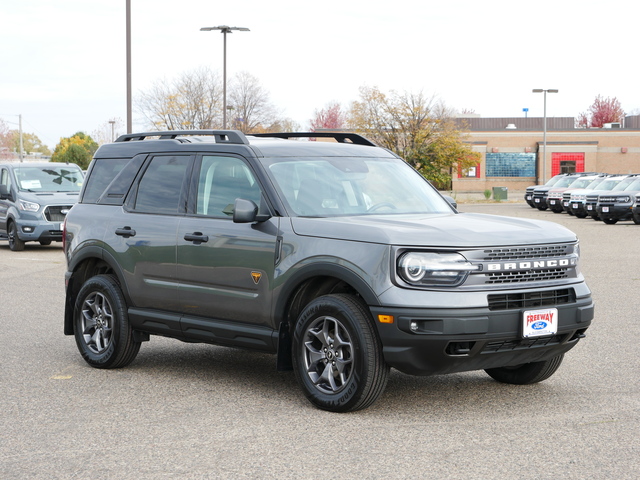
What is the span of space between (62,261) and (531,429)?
1502 cm

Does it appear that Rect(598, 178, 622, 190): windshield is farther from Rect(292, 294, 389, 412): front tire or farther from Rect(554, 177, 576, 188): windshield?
Rect(292, 294, 389, 412): front tire

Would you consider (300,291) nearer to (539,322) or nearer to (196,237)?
(196,237)

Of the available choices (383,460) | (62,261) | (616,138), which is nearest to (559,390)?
(383,460)

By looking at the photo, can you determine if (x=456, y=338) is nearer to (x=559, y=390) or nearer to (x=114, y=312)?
(x=559, y=390)

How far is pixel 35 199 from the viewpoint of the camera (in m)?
22.1

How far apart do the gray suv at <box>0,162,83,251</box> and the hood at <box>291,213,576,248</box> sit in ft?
52.6

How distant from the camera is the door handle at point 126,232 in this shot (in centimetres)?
802

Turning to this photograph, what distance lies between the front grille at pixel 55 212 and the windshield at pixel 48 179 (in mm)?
834

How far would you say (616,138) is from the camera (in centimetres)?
8075

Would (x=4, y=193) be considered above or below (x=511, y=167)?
below

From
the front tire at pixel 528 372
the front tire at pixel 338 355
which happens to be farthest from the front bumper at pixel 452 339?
the front tire at pixel 528 372

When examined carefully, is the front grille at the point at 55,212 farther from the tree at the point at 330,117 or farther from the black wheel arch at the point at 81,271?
the tree at the point at 330,117

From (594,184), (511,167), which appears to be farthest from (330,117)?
(594,184)

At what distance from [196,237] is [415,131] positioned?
59.5m
